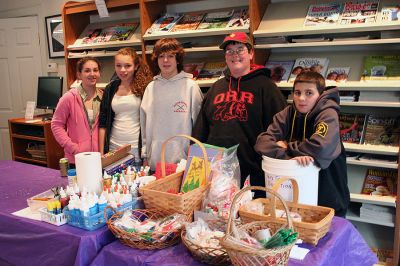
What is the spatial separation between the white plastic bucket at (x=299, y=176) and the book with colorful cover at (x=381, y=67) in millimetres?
1230

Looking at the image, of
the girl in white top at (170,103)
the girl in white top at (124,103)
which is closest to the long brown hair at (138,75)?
the girl in white top at (124,103)

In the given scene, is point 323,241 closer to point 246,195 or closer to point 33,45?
point 246,195

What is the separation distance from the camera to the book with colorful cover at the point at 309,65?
2815mm

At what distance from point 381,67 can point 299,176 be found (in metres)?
1.40

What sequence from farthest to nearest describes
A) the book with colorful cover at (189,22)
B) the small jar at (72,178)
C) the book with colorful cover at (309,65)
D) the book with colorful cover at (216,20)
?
the book with colorful cover at (189,22) < the book with colorful cover at (216,20) < the book with colorful cover at (309,65) < the small jar at (72,178)

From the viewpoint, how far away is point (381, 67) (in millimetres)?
2617

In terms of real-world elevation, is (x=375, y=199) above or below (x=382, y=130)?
below

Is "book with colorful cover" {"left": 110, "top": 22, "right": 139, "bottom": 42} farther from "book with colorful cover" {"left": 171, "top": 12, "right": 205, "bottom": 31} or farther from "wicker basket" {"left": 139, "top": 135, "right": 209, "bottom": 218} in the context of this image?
"wicker basket" {"left": 139, "top": 135, "right": 209, "bottom": 218}

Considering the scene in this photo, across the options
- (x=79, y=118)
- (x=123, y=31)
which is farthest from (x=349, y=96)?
(x=123, y=31)

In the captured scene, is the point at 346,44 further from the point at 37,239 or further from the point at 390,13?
the point at 37,239

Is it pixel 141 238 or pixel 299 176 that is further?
pixel 299 176

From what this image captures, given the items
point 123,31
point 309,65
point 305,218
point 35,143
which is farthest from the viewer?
point 35,143

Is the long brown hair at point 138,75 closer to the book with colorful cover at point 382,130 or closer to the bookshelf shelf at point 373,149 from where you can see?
the bookshelf shelf at point 373,149

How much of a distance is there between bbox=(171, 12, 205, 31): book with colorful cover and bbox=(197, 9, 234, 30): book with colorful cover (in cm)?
5
